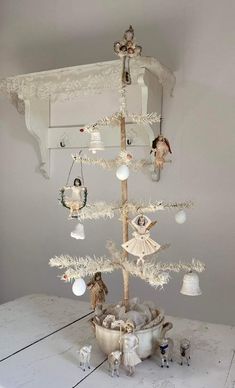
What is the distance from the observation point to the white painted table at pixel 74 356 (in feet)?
3.00

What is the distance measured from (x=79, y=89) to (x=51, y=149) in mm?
465

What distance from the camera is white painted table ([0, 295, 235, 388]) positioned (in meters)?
0.91

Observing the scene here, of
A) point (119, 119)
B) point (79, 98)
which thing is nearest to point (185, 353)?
point (119, 119)

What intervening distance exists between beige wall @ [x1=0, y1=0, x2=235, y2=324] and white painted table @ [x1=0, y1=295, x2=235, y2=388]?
544 millimetres

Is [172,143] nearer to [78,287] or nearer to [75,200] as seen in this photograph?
[75,200]

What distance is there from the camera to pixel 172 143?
6.01 ft

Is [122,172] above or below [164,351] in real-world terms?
above

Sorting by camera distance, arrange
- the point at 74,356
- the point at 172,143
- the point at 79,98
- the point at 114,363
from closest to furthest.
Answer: the point at 114,363 < the point at 74,356 < the point at 172,143 < the point at 79,98

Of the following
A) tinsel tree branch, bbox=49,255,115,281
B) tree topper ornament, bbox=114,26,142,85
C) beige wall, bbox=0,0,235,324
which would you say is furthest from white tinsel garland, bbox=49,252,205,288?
beige wall, bbox=0,0,235,324

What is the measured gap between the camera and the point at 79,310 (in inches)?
55.7

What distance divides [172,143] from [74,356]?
1.08 meters

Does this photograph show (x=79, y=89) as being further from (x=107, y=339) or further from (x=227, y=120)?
(x=107, y=339)

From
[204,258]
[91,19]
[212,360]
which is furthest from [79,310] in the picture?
[91,19]

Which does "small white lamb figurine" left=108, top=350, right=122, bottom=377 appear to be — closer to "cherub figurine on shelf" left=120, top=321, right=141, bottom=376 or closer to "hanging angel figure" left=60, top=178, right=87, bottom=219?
Result: "cherub figurine on shelf" left=120, top=321, right=141, bottom=376
